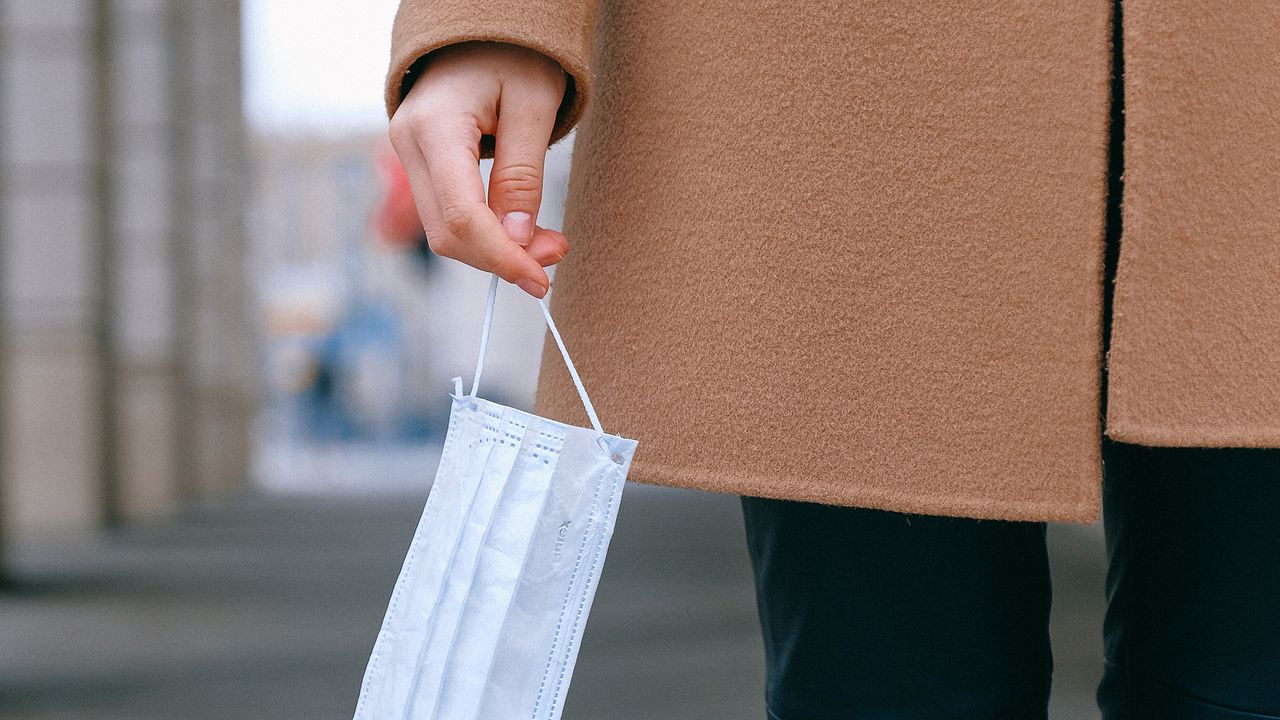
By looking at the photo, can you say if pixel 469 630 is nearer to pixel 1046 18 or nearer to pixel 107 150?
pixel 1046 18

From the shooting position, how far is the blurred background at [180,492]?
12.8ft

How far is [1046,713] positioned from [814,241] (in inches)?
17.3

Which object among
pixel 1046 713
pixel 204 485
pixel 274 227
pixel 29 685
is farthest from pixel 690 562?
pixel 274 227

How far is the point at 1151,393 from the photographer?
929 mm

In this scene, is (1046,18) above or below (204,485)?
above

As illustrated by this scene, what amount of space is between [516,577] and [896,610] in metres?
0.27

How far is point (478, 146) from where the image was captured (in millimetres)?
985

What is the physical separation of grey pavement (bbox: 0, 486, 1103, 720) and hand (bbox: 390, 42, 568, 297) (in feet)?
8.14

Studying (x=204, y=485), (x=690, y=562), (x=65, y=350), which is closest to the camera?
(x=690, y=562)

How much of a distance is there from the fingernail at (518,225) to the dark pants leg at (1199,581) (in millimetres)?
477

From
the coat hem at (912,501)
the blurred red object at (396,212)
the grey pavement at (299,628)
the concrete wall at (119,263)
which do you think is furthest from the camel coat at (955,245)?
the blurred red object at (396,212)

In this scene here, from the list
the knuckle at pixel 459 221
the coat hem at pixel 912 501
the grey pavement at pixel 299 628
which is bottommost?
the grey pavement at pixel 299 628

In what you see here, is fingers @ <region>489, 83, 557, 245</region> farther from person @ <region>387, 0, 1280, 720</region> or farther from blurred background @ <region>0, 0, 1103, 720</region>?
blurred background @ <region>0, 0, 1103, 720</region>

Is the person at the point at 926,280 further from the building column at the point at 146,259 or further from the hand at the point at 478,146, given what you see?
the building column at the point at 146,259
